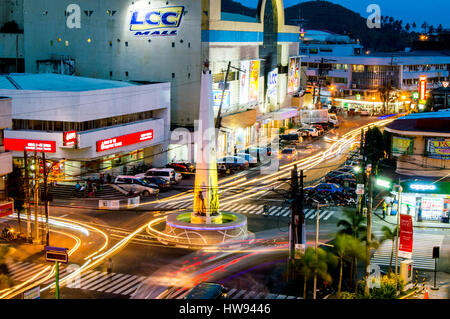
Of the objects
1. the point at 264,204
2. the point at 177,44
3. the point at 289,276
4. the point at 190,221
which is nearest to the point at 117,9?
the point at 177,44

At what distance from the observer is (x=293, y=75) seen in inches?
3693

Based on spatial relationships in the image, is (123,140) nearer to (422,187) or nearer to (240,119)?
(240,119)

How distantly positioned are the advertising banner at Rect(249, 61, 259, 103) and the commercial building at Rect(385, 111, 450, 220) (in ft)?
88.0

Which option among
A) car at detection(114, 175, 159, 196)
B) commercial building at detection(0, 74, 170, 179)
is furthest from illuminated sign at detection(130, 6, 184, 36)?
car at detection(114, 175, 159, 196)

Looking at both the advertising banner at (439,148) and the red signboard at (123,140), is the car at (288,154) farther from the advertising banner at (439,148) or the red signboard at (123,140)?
the advertising banner at (439,148)

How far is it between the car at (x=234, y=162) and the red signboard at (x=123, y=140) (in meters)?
7.50

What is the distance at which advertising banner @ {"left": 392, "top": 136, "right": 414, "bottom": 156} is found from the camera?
48.9 meters

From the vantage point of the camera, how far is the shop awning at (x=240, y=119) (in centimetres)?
6838

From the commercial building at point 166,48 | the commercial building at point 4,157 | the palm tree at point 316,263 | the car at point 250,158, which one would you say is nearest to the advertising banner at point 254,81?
the commercial building at point 166,48

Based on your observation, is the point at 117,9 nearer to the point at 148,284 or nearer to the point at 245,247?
the point at 245,247

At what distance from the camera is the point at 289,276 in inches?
1303
